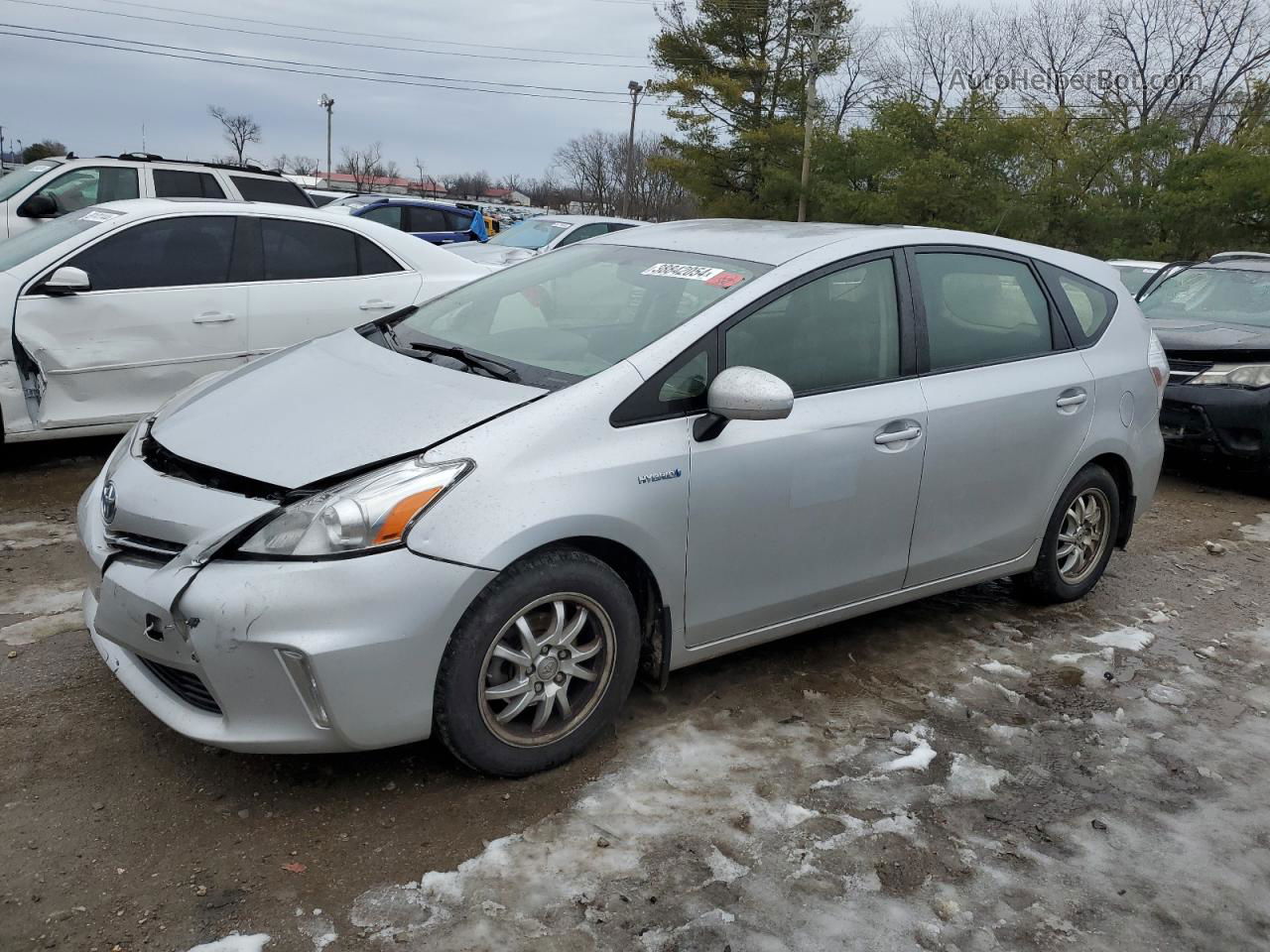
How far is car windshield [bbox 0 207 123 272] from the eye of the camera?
6.05 meters

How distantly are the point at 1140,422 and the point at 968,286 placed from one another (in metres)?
1.20

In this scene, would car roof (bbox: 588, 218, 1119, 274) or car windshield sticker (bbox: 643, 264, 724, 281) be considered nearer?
car windshield sticker (bbox: 643, 264, 724, 281)

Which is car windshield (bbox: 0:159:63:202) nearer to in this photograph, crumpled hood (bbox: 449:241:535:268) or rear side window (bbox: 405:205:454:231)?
crumpled hood (bbox: 449:241:535:268)

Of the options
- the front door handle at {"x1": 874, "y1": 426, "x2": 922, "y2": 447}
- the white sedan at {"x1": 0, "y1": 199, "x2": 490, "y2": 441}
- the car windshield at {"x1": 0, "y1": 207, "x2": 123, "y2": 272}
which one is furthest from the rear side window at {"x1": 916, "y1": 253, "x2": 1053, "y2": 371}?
the car windshield at {"x1": 0, "y1": 207, "x2": 123, "y2": 272}

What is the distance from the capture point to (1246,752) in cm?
370

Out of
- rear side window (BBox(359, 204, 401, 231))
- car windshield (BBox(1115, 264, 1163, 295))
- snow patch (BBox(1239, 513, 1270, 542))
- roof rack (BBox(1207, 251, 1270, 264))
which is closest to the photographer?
snow patch (BBox(1239, 513, 1270, 542))

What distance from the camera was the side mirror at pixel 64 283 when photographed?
5.73m

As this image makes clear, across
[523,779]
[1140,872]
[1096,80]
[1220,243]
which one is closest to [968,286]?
[1140,872]

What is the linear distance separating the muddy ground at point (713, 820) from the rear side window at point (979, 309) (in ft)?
4.00

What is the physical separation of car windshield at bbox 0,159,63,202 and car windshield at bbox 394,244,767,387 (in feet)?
26.7

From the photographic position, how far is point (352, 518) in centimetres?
276

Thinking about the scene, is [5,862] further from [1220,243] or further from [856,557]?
[1220,243]

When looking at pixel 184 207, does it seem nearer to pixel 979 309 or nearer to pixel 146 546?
pixel 146 546

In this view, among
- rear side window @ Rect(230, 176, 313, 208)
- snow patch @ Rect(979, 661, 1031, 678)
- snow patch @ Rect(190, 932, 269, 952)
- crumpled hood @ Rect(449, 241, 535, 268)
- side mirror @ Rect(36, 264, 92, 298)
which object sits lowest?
snow patch @ Rect(190, 932, 269, 952)
